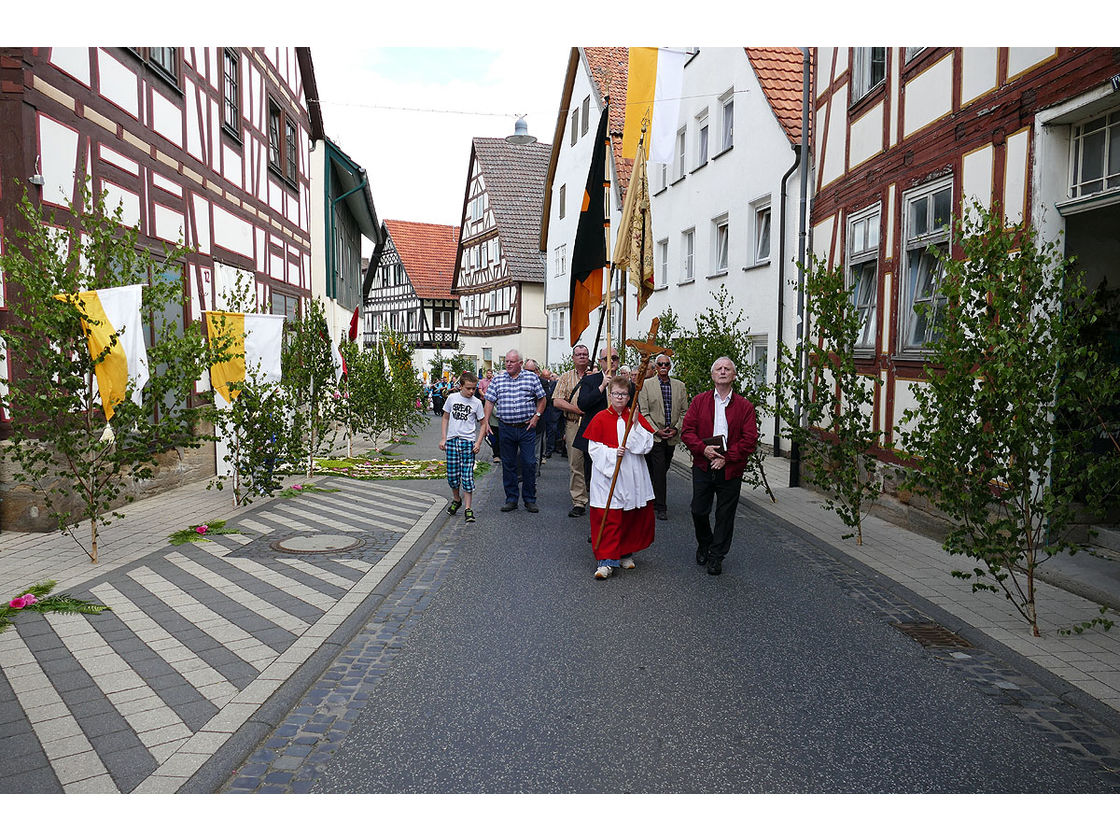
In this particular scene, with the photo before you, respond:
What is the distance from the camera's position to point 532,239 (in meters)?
45.8

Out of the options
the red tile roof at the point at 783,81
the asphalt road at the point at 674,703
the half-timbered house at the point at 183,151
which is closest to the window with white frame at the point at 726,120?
the red tile roof at the point at 783,81

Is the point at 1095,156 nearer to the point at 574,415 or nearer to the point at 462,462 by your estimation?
the point at 574,415

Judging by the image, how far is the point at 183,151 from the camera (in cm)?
1275

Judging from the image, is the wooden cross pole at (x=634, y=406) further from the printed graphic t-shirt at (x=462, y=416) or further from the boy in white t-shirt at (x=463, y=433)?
the printed graphic t-shirt at (x=462, y=416)

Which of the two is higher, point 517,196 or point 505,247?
point 517,196

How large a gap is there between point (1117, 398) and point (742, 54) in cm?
1454

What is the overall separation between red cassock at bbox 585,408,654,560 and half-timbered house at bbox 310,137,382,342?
11.1m

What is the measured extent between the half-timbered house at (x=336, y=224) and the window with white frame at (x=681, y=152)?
28.7 feet

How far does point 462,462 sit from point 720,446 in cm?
382

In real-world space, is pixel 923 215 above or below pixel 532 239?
below

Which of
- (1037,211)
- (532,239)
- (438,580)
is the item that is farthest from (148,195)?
(532,239)

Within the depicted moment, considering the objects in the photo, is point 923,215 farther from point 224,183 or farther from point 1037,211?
point 224,183

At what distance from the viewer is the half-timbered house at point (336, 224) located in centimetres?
2288

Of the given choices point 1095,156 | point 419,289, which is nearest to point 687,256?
point 1095,156
